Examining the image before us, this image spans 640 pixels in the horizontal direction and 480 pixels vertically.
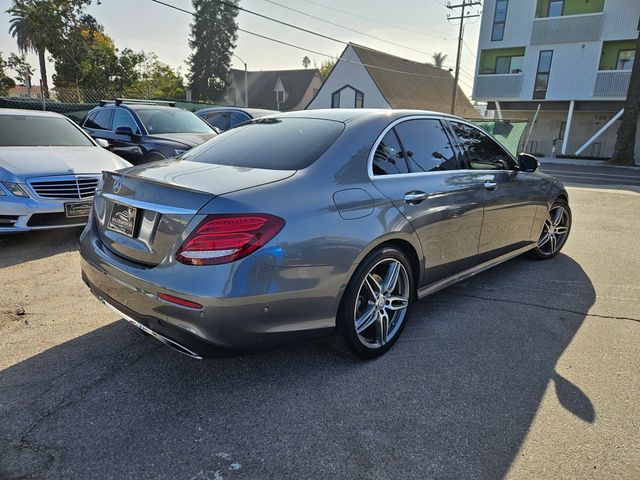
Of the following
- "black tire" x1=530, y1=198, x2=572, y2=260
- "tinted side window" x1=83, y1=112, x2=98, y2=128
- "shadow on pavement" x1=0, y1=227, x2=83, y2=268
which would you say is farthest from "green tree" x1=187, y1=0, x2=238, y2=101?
"black tire" x1=530, y1=198, x2=572, y2=260

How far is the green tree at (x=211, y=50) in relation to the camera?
55.1 m

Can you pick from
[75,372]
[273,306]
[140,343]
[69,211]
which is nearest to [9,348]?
[75,372]

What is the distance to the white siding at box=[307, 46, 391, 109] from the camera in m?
35.8

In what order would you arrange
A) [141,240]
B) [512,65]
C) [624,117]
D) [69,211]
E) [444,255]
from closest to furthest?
[141,240]
[444,255]
[69,211]
[624,117]
[512,65]

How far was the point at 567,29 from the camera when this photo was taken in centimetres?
2364

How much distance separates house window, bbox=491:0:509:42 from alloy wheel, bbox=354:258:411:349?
27.3 m

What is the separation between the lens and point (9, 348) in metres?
3.02

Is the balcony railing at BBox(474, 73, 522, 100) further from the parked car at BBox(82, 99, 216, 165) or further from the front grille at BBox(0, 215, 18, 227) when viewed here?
the front grille at BBox(0, 215, 18, 227)

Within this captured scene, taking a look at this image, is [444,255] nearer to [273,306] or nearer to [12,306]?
[273,306]

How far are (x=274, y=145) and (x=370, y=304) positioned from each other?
126 cm

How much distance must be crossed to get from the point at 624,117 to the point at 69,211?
73.5 ft

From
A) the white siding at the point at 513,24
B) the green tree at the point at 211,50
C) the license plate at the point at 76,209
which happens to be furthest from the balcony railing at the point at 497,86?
the green tree at the point at 211,50

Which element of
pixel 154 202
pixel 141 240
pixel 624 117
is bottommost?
pixel 141 240

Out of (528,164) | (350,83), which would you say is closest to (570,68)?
(350,83)
